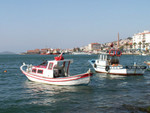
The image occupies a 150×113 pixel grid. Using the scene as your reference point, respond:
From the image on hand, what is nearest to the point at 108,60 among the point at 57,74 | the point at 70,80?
the point at 57,74

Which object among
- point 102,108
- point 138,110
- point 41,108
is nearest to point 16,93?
point 41,108

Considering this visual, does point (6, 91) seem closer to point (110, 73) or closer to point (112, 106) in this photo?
point (112, 106)

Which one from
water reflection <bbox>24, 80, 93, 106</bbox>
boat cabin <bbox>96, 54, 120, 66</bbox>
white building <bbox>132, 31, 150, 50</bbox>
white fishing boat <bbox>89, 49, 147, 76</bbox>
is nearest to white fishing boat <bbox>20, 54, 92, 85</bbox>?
water reflection <bbox>24, 80, 93, 106</bbox>

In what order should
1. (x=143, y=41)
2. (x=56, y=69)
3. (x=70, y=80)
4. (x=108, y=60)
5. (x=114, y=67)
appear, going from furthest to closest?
1. (x=143, y=41)
2. (x=108, y=60)
3. (x=114, y=67)
4. (x=56, y=69)
5. (x=70, y=80)

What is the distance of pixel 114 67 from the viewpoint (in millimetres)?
33562

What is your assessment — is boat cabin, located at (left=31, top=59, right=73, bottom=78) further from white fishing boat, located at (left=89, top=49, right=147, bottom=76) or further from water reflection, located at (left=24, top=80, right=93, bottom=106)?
white fishing boat, located at (left=89, top=49, right=147, bottom=76)

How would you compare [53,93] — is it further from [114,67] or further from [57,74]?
[114,67]

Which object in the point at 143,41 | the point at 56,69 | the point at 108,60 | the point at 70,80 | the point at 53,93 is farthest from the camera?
the point at 143,41

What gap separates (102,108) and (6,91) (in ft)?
39.0

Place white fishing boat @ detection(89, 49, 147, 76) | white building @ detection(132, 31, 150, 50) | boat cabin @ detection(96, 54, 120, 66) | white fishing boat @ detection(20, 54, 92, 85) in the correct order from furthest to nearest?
white building @ detection(132, 31, 150, 50), boat cabin @ detection(96, 54, 120, 66), white fishing boat @ detection(89, 49, 147, 76), white fishing boat @ detection(20, 54, 92, 85)

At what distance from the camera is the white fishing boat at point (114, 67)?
3228cm

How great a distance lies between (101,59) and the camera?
119 feet

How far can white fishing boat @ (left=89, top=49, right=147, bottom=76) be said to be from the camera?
32281 millimetres

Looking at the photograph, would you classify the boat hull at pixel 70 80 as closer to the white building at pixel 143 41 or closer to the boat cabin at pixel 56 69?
the boat cabin at pixel 56 69
